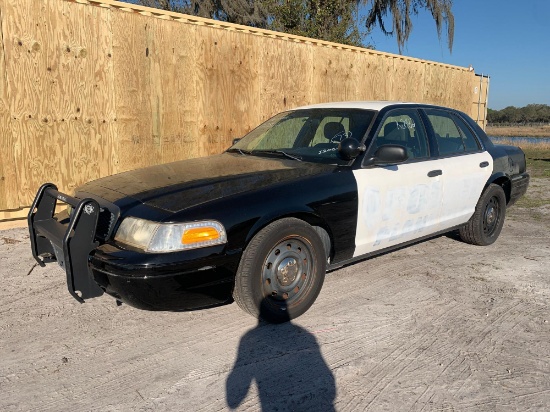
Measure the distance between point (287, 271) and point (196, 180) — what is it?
911 mm

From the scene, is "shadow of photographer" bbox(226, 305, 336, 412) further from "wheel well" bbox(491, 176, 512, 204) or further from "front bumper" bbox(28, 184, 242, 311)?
"wheel well" bbox(491, 176, 512, 204)

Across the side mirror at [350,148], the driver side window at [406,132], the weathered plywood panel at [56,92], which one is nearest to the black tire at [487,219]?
the driver side window at [406,132]

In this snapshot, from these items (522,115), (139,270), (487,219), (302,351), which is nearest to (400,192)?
(302,351)

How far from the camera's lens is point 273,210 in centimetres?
328

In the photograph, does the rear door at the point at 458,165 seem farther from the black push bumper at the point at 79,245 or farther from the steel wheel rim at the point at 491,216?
the black push bumper at the point at 79,245

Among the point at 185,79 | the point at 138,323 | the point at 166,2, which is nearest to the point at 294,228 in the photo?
the point at 138,323

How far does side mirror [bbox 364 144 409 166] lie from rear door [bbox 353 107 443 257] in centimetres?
6

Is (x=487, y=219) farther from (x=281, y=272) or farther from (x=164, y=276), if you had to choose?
(x=164, y=276)

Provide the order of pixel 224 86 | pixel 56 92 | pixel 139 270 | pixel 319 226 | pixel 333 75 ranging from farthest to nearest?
pixel 333 75 → pixel 224 86 → pixel 56 92 → pixel 319 226 → pixel 139 270

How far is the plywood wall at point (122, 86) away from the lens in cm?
572

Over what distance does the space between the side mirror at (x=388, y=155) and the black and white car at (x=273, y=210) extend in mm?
11

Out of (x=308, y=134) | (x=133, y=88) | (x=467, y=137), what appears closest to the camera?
(x=308, y=134)

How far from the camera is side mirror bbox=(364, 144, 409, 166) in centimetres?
390

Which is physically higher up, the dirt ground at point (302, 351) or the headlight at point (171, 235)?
the headlight at point (171, 235)
